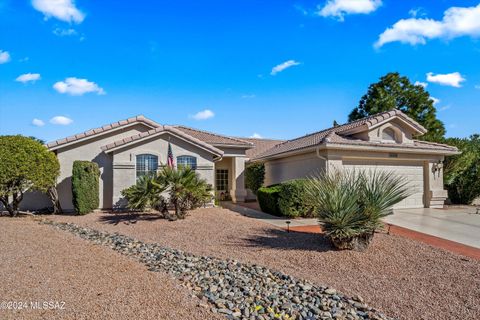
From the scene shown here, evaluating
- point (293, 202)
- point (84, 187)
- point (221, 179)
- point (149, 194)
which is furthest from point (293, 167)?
point (84, 187)

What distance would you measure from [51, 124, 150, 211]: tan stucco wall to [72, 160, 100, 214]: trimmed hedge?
1.03 m

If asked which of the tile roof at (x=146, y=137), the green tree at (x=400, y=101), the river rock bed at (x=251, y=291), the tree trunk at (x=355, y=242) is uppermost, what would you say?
the green tree at (x=400, y=101)

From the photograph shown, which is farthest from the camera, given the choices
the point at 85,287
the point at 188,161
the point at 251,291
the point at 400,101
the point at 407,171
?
the point at 400,101

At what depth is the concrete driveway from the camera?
10183mm

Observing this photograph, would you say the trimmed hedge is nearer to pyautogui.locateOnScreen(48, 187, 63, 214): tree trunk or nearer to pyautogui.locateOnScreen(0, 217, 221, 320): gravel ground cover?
pyautogui.locateOnScreen(48, 187, 63, 214): tree trunk

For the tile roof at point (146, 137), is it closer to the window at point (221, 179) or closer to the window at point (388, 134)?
the window at point (221, 179)

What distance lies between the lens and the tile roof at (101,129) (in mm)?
15368

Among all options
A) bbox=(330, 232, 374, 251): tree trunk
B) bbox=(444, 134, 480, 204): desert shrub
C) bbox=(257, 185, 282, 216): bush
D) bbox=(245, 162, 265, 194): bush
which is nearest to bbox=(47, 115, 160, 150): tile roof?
bbox=(245, 162, 265, 194): bush

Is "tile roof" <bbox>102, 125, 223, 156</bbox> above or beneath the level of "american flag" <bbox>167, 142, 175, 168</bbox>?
above

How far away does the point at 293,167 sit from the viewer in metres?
Answer: 18.3

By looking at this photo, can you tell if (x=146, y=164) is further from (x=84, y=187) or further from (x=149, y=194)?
(x=149, y=194)

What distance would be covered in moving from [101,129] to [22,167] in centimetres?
418

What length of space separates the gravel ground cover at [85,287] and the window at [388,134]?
14.6 m

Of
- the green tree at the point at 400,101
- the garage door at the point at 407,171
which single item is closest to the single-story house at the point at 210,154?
the garage door at the point at 407,171
